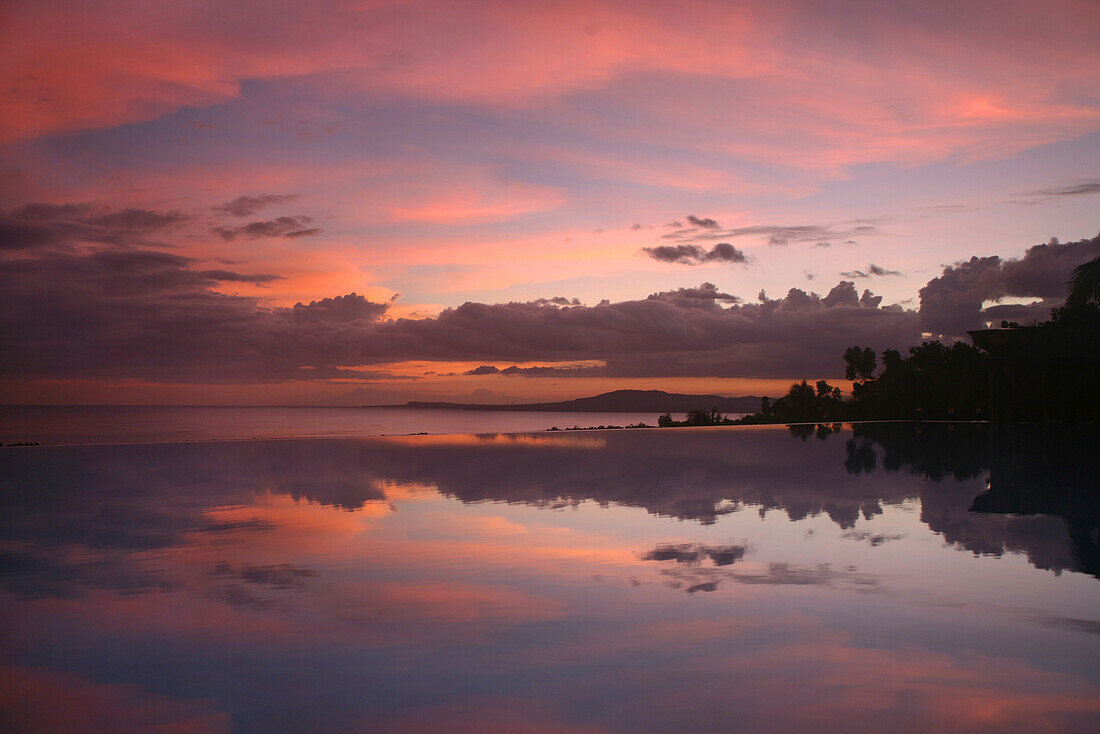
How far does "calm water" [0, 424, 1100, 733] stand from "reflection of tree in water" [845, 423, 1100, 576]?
0.08 metres

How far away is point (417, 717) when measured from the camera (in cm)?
340

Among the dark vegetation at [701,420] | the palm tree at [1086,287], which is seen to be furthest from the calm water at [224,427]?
the palm tree at [1086,287]

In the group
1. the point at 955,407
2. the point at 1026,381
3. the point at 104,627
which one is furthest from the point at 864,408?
the point at 104,627

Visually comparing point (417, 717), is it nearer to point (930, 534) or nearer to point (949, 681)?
point (949, 681)

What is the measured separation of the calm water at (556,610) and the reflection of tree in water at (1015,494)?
0.26 feet

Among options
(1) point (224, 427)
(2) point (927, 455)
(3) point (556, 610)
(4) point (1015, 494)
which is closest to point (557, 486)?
(4) point (1015, 494)

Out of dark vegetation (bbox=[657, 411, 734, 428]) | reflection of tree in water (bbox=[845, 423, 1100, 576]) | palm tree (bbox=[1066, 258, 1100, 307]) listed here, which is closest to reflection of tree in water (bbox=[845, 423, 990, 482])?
reflection of tree in water (bbox=[845, 423, 1100, 576])

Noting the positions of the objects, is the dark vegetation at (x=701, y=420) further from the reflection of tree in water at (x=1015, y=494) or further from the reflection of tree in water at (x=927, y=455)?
the reflection of tree in water at (x=1015, y=494)

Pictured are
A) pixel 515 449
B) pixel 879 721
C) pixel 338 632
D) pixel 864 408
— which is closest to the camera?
pixel 879 721

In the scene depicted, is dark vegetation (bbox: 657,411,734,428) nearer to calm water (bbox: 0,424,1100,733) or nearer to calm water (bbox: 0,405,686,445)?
calm water (bbox: 0,405,686,445)

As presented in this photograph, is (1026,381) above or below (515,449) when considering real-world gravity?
above

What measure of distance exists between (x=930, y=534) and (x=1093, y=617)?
9.54ft

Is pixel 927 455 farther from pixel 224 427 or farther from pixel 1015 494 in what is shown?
pixel 224 427

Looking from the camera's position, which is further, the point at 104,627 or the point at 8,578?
the point at 8,578
